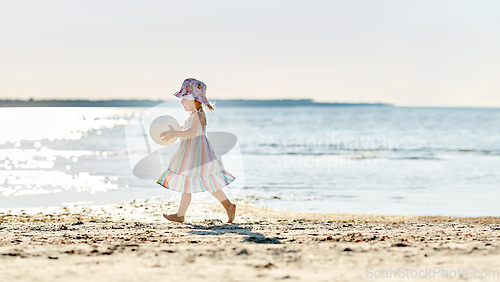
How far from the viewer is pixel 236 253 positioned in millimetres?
4016

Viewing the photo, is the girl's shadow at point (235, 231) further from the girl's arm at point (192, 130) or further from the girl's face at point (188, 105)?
the girl's face at point (188, 105)

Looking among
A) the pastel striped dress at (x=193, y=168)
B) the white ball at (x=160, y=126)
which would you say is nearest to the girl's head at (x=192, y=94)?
the pastel striped dress at (x=193, y=168)

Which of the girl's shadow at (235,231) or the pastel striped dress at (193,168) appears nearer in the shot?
the girl's shadow at (235,231)

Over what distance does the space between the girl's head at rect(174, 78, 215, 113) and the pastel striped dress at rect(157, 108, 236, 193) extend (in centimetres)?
11

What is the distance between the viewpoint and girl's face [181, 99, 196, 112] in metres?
6.16

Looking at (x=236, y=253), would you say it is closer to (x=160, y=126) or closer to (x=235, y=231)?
(x=235, y=231)

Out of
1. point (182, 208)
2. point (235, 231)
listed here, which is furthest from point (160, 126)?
point (235, 231)

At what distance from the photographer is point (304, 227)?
6.15 metres

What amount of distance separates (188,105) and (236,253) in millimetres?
2664

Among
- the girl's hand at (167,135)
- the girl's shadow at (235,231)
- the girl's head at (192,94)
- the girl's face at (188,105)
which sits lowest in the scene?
the girl's shadow at (235,231)

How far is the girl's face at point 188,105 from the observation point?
243 inches

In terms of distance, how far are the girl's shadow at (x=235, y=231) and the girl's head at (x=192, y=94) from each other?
153 cm

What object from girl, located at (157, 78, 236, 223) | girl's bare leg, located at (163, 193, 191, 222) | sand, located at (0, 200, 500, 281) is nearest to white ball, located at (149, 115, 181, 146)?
girl, located at (157, 78, 236, 223)

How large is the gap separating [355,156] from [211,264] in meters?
17.0
